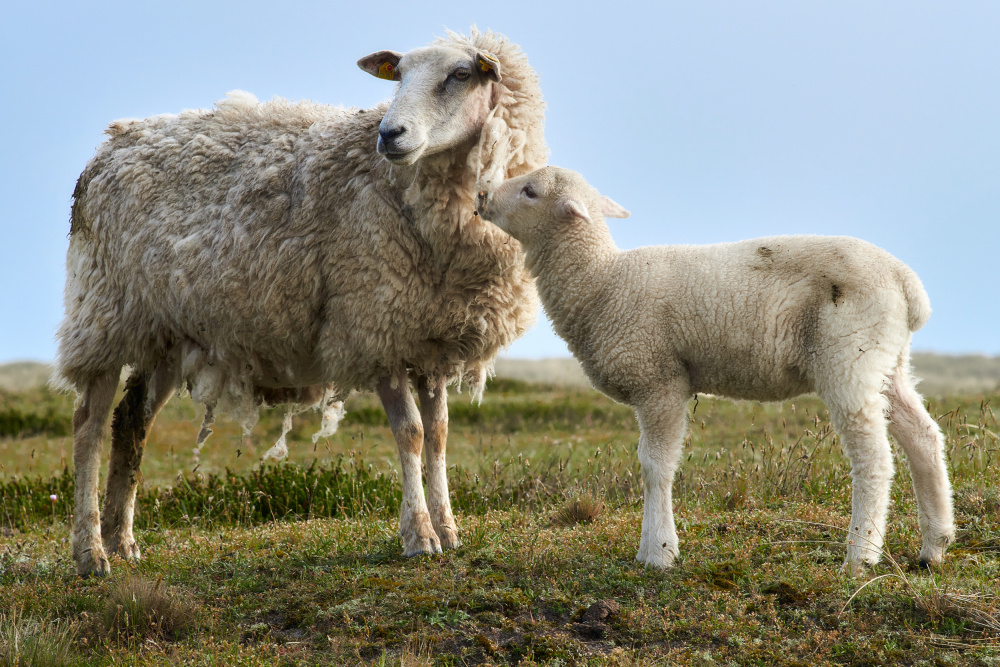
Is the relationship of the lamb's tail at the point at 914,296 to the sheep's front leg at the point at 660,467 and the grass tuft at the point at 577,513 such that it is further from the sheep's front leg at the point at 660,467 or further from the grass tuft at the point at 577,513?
the grass tuft at the point at 577,513

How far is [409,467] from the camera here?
5449 millimetres

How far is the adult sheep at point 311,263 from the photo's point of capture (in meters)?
5.38

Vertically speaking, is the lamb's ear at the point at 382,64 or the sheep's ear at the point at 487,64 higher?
the lamb's ear at the point at 382,64

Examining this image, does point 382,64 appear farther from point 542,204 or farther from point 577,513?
point 577,513

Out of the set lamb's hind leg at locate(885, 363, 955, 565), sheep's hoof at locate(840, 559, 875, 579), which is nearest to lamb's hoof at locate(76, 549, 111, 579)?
sheep's hoof at locate(840, 559, 875, 579)

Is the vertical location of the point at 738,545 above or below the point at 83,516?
above

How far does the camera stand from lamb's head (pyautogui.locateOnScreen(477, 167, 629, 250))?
4859 millimetres

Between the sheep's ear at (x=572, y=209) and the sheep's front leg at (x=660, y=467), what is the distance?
1.08 metres

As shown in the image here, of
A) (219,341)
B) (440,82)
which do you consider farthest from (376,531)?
(440,82)

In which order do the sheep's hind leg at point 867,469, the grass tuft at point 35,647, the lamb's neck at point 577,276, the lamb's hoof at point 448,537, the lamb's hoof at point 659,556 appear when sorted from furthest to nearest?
the lamb's hoof at point 448,537 < the lamb's neck at point 577,276 < the lamb's hoof at point 659,556 < the sheep's hind leg at point 867,469 < the grass tuft at point 35,647

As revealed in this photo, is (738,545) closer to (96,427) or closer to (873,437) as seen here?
(873,437)

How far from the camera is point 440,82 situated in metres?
5.18

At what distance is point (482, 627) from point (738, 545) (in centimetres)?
179

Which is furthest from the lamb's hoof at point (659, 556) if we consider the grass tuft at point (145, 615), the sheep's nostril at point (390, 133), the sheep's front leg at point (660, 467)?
the sheep's nostril at point (390, 133)
